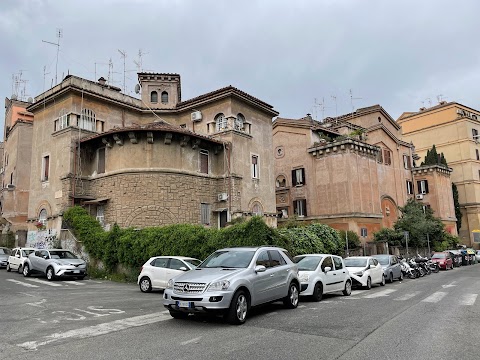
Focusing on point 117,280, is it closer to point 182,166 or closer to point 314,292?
point 182,166

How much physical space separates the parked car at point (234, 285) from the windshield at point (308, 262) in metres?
2.54

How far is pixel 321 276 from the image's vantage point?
13.5 metres

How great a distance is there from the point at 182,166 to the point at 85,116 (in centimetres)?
785

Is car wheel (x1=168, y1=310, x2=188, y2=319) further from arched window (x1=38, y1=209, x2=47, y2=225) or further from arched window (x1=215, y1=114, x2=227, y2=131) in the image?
arched window (x1=38, y1=209, x2=47, y2=225)

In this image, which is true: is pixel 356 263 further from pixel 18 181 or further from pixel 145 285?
pixel 18 181

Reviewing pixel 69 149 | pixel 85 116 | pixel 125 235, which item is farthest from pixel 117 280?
pixel 85 116

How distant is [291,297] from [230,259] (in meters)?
2.24

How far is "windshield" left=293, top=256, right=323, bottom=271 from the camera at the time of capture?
45.0 feet

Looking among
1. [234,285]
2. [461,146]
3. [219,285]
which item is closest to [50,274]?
[219,285]

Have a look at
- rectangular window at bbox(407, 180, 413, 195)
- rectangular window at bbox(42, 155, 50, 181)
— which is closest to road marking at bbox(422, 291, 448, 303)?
rectangular window at bbox(42, 155, 50, 181)

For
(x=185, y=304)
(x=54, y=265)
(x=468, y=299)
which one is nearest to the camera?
(x=185, y=304)

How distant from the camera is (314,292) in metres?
13.0

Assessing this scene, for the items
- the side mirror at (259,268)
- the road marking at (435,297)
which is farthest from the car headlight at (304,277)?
the road marking at (435,297)

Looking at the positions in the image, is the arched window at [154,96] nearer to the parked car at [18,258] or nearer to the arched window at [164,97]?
the arched window at [164,97]
